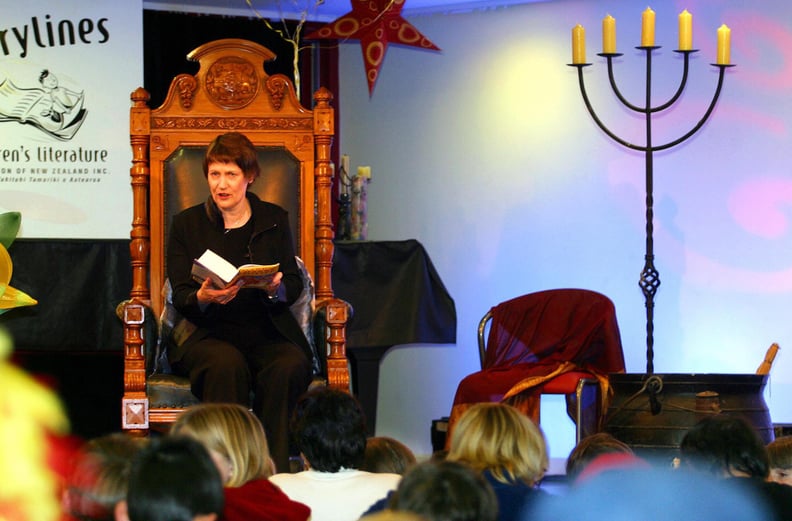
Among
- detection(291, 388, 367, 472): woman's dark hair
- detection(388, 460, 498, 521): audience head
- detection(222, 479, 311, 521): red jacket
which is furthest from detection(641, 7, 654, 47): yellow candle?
detection(388, 460, 498, 521): audience head

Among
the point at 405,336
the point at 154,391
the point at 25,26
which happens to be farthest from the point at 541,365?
the point at 25,26

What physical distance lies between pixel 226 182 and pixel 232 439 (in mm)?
1869

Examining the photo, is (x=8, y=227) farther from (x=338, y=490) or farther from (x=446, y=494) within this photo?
(x=446, y=494)

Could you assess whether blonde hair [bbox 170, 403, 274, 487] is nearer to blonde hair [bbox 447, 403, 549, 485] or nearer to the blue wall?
blonde hair [bbox 447, 403, 549, 485]

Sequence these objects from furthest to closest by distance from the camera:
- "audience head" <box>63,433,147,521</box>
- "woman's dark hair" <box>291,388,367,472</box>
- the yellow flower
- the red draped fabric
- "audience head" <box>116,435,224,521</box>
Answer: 1. the red draped fabric
2. the yellow flower
3. "woman's dark hair" <box>291,388,367,472</box>
4. "audience head" <box>63,433,147,521</box>
5. "audience head" <box>116,435,224,521</box>

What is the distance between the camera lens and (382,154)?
6.80m

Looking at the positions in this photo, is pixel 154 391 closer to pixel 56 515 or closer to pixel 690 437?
pixel 56 515

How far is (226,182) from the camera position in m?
4.38

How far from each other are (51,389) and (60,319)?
597 mm

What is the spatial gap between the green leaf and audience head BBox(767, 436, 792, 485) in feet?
9.45

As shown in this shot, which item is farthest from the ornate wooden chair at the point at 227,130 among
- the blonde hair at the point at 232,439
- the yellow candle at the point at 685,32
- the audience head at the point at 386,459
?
the blonde hair at the point at 232,439

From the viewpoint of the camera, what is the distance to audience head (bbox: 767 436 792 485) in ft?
10.4

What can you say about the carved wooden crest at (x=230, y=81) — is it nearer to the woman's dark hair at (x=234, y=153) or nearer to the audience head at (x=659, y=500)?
the woman's dark hair at (x=234, y=153)

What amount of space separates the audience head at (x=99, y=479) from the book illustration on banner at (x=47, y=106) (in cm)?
372
